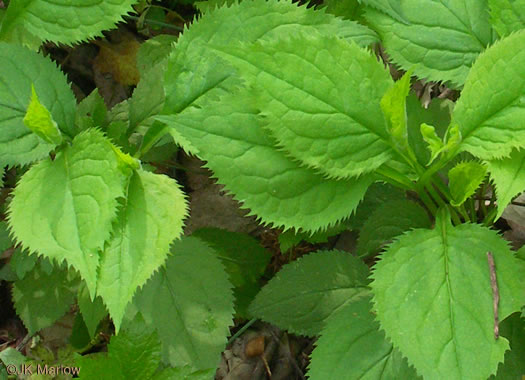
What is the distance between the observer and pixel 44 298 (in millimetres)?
2332

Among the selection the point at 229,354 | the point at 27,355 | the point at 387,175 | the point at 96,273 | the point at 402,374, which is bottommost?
the point at 27,355

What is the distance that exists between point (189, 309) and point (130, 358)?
10.0 inches

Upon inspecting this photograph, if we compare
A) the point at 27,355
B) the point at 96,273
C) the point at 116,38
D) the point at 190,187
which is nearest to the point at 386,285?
the point at 96,273

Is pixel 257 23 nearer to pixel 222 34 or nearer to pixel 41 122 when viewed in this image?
pixel 222 34

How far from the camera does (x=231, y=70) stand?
1897 millimetres

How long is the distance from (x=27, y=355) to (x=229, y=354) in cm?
88

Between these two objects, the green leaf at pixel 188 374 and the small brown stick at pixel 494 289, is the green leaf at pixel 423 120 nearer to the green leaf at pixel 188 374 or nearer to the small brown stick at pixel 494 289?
the small brown stick at pixel 494 289

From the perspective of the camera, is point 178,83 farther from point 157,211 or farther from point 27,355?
point 27,355

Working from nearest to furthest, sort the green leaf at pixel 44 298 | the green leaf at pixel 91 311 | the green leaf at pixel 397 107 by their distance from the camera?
1. the green leaf at pixel 397 107
2. the green leaf at pixel 91 311
3. the green leaf at pixel 44 298

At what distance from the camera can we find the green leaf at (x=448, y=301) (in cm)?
149

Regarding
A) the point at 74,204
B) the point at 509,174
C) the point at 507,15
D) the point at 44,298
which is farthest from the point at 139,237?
the point at 507,15

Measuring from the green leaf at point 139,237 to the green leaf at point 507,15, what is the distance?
114cm

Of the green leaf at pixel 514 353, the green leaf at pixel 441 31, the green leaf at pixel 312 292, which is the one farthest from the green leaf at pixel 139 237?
the green leaf at pixel 514 353

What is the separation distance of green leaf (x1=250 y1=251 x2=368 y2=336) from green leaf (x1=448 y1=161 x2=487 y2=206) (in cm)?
49
